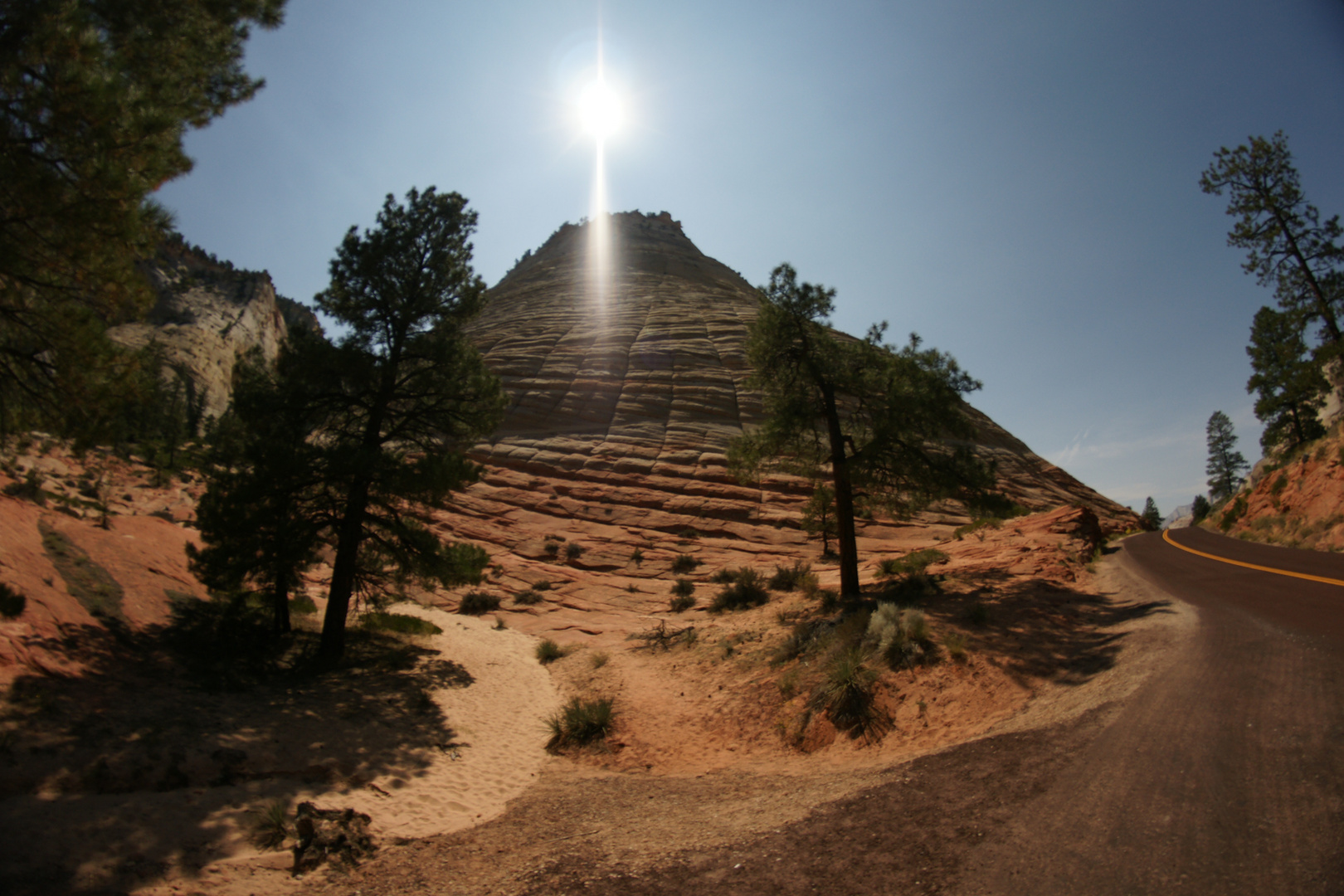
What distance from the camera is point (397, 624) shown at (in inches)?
672

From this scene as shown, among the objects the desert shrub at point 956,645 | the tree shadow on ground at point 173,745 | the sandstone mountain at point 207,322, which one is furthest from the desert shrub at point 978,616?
the sandstone mountain at point 207,322

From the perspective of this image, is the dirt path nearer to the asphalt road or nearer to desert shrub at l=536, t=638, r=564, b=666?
the asphalt road

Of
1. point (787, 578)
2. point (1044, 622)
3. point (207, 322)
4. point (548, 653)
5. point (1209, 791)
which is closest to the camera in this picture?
point (1209, 791)

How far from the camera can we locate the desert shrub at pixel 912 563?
16719 millimetres

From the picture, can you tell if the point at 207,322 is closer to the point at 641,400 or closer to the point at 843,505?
the point at 641,400

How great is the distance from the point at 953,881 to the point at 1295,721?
10.9 feet

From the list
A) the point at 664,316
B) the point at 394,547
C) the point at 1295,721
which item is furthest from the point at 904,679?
the point at 664,316

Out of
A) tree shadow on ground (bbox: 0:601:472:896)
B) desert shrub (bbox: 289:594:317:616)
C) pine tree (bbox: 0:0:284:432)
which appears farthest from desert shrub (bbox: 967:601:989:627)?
desert shrub (bbox: 289:594:317:616)

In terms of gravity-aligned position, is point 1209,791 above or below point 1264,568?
below

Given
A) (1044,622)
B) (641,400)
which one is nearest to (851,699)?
(1044,622)

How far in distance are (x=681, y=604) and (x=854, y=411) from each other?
28.2ft

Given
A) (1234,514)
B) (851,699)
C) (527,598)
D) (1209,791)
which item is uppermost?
(1234,514)

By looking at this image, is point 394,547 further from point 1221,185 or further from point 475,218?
point 1221,185

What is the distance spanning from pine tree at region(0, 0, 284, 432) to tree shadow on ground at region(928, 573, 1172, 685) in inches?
540
